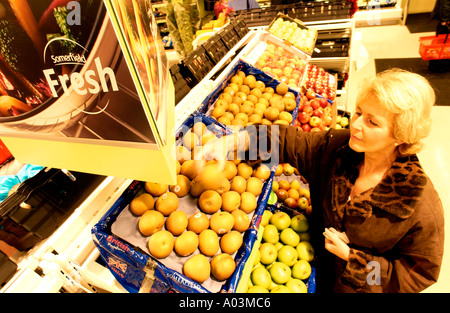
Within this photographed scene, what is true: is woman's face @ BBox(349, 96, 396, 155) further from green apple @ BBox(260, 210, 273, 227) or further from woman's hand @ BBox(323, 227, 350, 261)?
green apple @ BBox(260, 210, 273, 227)

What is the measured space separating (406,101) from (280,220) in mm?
1280

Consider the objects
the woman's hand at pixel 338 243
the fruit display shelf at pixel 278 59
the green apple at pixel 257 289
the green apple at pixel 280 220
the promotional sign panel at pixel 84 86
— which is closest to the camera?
the promotional sign panel at pixel 84 86

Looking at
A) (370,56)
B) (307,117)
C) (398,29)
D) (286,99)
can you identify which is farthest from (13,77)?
(398,29)

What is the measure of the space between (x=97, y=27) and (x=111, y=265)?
139cm

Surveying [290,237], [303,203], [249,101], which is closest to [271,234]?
[290,237]

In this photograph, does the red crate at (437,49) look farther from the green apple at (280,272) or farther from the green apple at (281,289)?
the green apple at (281,289)

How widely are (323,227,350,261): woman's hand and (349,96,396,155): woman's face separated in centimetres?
57

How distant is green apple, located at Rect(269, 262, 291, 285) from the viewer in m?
1.74

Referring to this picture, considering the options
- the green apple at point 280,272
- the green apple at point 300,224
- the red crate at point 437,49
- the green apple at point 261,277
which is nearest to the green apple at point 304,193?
the green apple at point 300,224

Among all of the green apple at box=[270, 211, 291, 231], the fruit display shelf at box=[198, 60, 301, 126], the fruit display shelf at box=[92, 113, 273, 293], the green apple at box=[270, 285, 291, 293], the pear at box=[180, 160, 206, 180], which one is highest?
the fruit display shelf at box=[198, 60, 301, 126]

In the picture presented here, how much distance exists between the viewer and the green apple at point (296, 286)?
1690 mm

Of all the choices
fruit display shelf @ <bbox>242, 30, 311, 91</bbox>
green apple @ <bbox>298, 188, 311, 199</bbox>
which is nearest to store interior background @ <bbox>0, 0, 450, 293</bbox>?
fruit display shelf @ <bbox>242, 30, 311, 91</bbox>

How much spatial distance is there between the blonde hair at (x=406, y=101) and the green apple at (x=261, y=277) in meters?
1.21

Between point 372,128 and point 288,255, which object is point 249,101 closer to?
point 372,128
